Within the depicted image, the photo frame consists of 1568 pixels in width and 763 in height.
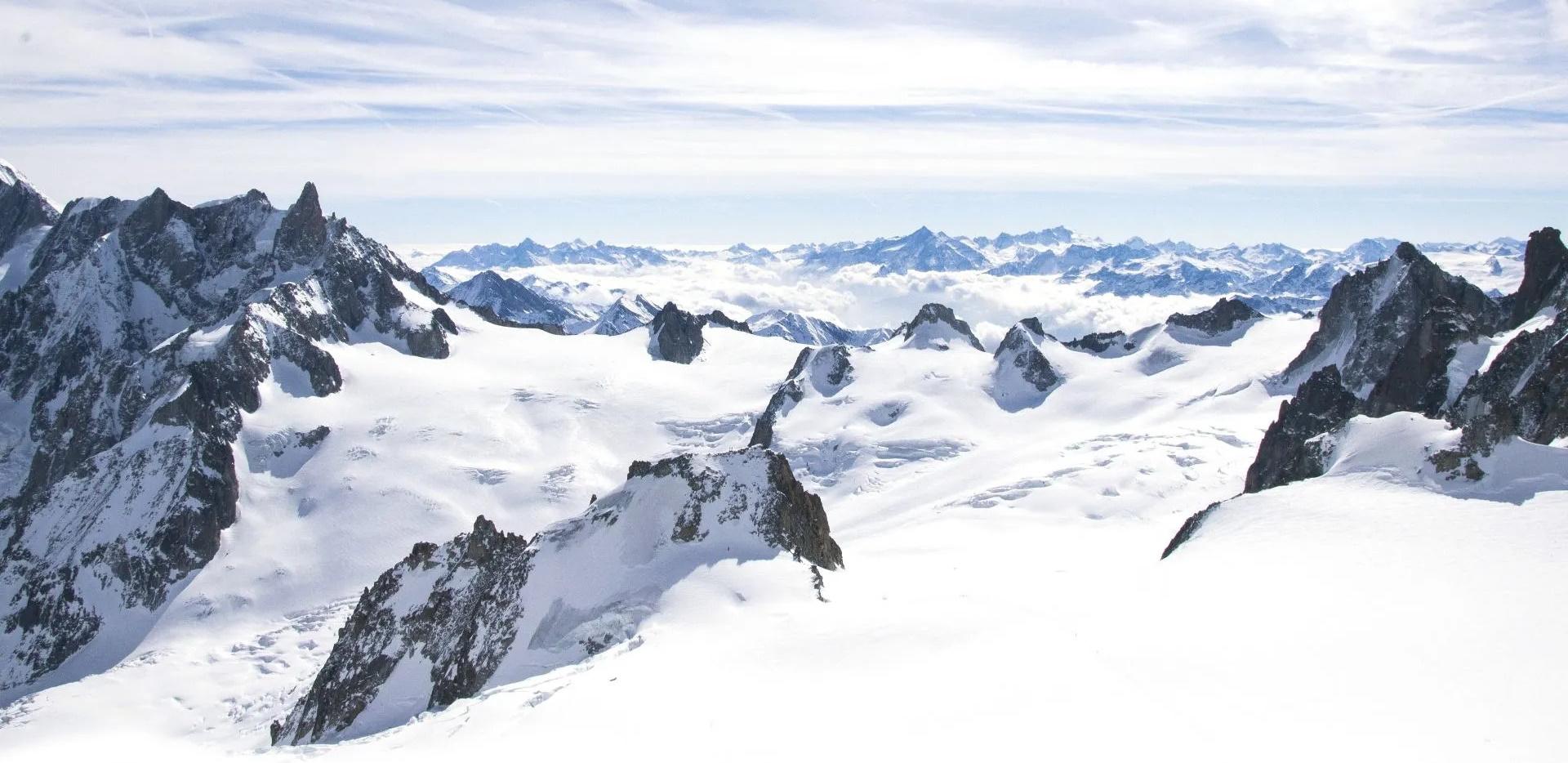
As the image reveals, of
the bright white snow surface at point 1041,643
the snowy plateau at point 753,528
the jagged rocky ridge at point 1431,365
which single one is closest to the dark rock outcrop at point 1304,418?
the jagged rocky ridge at point 1431,365

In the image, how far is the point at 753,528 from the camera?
4747 centimetres

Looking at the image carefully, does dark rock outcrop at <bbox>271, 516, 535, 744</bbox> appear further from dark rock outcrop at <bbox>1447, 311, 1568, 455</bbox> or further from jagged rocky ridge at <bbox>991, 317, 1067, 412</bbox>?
jagged rocky ridge at <bbox>991, 317, 1067, 412</bbox>

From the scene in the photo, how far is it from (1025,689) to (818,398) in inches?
5599

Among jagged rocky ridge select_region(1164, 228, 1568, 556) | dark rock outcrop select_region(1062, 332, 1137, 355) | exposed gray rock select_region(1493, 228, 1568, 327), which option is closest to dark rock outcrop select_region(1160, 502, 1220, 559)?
jagged rocky ridge select_region(1164, 228, 1568, 556)

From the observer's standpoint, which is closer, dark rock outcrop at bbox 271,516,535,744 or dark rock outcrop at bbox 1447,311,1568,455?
dark rock outcrop at bbox 1447,311,1568,455

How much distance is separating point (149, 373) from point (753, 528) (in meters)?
131

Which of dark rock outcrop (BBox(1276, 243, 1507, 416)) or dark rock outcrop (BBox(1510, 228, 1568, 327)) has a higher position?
dark rock outcrop (BBox(1510, 228, 1568, 327))

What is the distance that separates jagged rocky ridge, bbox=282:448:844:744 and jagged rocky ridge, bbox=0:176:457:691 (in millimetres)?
66493

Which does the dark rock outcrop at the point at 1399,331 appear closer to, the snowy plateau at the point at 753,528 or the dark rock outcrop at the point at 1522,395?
the snowy plateau at the point at 753,528

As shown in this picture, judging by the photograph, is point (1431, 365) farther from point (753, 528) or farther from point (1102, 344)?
point (1102, 344)

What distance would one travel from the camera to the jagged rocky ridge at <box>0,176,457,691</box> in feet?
354

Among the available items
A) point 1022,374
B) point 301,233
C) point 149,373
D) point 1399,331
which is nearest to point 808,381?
point 1022,374

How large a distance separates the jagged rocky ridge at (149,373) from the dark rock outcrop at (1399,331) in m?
124

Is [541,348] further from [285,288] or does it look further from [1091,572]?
[1091,572]
